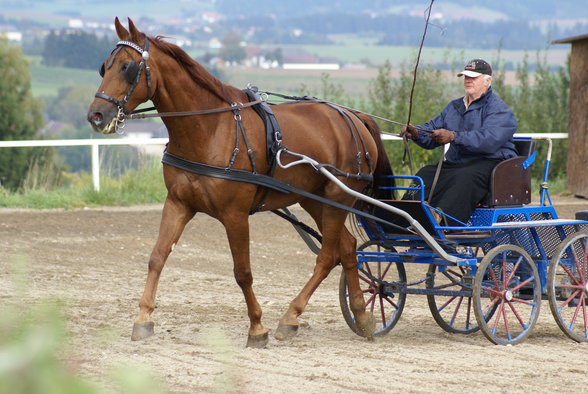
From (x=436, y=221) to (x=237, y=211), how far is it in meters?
1.28

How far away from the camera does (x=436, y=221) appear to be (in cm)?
613

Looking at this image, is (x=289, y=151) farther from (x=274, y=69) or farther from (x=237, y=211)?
(x=274, y=69)

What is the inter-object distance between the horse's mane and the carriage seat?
166 cm

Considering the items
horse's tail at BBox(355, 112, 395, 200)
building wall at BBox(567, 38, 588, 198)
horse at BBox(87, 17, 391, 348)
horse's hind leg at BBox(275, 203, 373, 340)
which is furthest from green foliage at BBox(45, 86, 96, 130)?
horse at BBox(87, 17, 391, 348)

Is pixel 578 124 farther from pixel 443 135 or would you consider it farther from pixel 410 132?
pixel 443 135

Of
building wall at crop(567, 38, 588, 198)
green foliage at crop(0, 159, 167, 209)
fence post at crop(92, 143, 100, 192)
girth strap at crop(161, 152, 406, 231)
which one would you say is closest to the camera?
girth strap at crop(161, 152, 406, 231)

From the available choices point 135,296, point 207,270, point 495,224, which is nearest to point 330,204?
point 495,224

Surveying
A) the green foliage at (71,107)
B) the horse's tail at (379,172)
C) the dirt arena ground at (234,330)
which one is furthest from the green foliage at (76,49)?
the horse's tail at (379,172)

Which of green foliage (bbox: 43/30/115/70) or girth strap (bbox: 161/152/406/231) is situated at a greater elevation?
girth strap (bbox: 161/152/406/231)

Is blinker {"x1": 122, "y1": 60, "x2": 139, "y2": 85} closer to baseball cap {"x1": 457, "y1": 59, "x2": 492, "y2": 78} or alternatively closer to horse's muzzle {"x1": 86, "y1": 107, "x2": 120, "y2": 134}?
horse's muzzle {"x1": 86, "y1": 107, "x2": 120, "y2": 134}

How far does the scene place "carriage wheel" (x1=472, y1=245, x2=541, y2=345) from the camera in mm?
5871

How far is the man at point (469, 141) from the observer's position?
20.0 feet

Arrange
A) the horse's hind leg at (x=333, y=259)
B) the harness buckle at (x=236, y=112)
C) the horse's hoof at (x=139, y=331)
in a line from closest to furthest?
the harness buckle at (x=236, y=112), the horse's hoof at (x=139, y=331), the horse's hind leg at (x=333, y=259)

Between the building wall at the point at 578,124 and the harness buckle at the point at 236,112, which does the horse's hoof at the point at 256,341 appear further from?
the building wall at the point at 578,124
